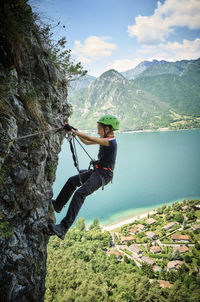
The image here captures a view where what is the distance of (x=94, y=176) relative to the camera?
157 inches

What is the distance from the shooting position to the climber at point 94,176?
3.60 meters

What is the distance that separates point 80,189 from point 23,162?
1.22m

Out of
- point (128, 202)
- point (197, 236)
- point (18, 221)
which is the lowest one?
point (197, 236)

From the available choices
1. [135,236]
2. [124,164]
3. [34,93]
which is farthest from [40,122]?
[124,164]

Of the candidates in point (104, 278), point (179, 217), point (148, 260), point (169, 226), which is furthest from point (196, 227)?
point (104, 278)

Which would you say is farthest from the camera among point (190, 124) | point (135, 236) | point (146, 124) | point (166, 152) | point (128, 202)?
point (146, 124)

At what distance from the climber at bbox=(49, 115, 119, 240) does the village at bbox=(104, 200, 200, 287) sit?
33910mm

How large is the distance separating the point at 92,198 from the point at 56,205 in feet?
140

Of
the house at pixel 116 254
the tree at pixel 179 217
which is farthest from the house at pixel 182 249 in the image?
the house at pixel 116 254

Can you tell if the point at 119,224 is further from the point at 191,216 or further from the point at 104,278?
the point at 191,216

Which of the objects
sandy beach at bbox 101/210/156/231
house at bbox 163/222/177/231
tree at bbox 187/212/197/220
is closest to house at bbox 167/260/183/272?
house at bbox 163/222/177/231

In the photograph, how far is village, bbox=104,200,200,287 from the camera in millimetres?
33594

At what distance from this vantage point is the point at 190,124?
16000 cm

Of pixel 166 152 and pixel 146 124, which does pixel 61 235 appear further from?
pixel 146 124
